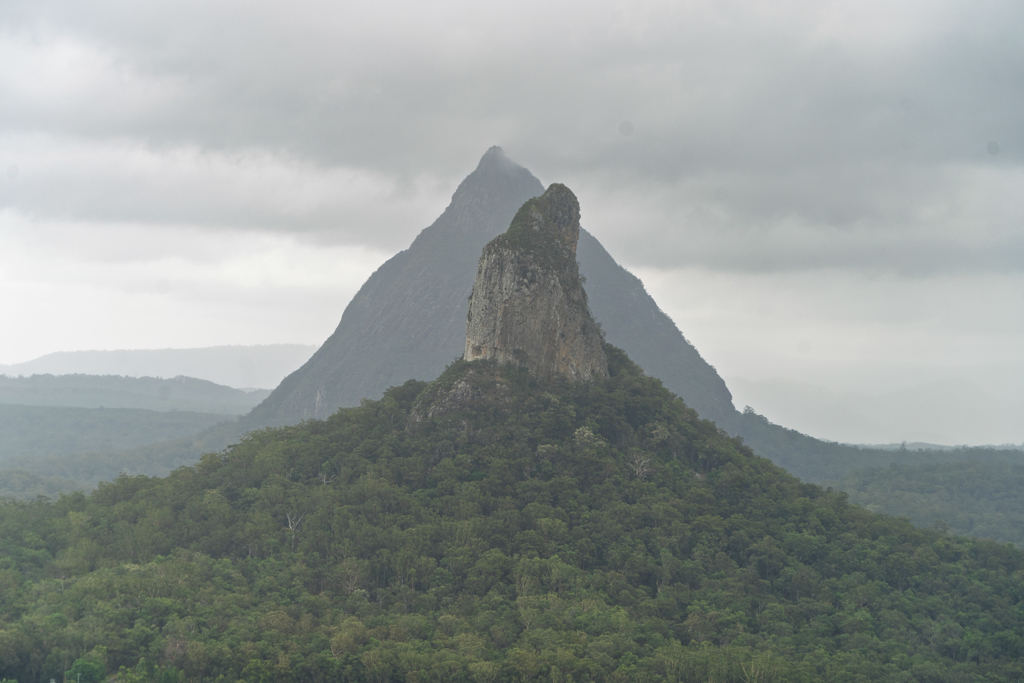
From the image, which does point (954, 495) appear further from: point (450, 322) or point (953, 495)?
point (450, 322)

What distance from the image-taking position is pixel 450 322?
171m

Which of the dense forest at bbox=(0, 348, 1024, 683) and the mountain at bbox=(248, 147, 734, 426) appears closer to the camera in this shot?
the dense forest at bbox=(0, 348, 1024, 683)

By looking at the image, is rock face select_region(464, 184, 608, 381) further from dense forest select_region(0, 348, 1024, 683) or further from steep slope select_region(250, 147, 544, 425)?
steep slope select_region(250, 147, 544, 425)

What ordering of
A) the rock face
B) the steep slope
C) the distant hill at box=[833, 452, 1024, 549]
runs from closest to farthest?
the rock face
the distant hill at box=[833, 452, 1024, 549]
the steep slope

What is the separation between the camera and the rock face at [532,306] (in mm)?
64125

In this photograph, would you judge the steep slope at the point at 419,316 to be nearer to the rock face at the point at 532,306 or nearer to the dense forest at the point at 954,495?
the dense forest at the point at 954,495

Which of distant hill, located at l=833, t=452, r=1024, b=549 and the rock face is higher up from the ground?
the rock face

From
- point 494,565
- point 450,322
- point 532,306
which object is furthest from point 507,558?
point 450,322

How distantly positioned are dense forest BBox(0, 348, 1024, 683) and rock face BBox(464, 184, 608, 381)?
6.27 feet

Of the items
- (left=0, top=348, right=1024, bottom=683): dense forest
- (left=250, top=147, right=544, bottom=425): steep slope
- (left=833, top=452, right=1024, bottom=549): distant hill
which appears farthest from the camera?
(left=250, top=147, right=544, bottom=425): steep slope

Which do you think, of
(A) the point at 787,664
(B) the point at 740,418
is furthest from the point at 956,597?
(B) the point at 740,418

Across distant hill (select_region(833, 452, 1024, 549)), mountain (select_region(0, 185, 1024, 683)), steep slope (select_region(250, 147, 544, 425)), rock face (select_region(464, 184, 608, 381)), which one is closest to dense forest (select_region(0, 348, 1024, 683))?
mountain (select_region(0, 185, 1024, 683))

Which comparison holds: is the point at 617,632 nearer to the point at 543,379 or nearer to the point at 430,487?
the point at 430,487

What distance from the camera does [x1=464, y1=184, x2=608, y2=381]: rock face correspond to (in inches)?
2525
